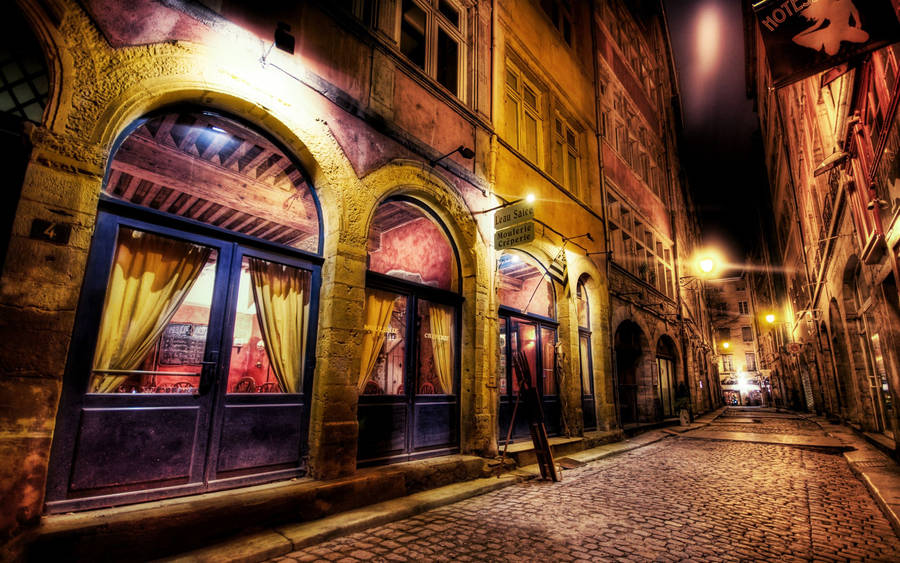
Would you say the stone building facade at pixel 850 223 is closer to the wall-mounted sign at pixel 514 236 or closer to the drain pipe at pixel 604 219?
the wall-mounted sign at pixel 514 236

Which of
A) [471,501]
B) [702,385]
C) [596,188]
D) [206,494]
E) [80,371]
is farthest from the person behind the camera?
[702,385]

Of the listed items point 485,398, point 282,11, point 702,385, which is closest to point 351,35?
point 282,11

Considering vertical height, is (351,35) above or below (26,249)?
above

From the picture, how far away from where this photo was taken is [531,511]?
4.78 meters

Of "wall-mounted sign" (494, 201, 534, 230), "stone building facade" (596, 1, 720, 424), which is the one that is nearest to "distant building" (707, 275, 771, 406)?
"stone building facade" (596, 1, 720, 424)

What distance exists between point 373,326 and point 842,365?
14.6 meters

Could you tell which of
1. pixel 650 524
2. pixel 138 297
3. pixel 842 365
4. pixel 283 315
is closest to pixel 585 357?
pixel 650 524

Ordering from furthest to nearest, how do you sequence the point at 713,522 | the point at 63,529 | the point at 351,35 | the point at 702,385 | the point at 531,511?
the point at 702,385 < the point at 351,35 < the point at 531,511 < the point at 713,522 < the point at 63,529

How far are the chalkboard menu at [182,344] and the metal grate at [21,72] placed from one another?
204 cm

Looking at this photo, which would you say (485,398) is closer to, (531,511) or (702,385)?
(531,511)

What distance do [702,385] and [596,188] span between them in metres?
16.5

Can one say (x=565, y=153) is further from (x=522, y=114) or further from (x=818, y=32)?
(x=818, y=32)

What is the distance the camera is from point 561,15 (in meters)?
12.0

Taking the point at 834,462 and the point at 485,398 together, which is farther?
the point at 834,462
